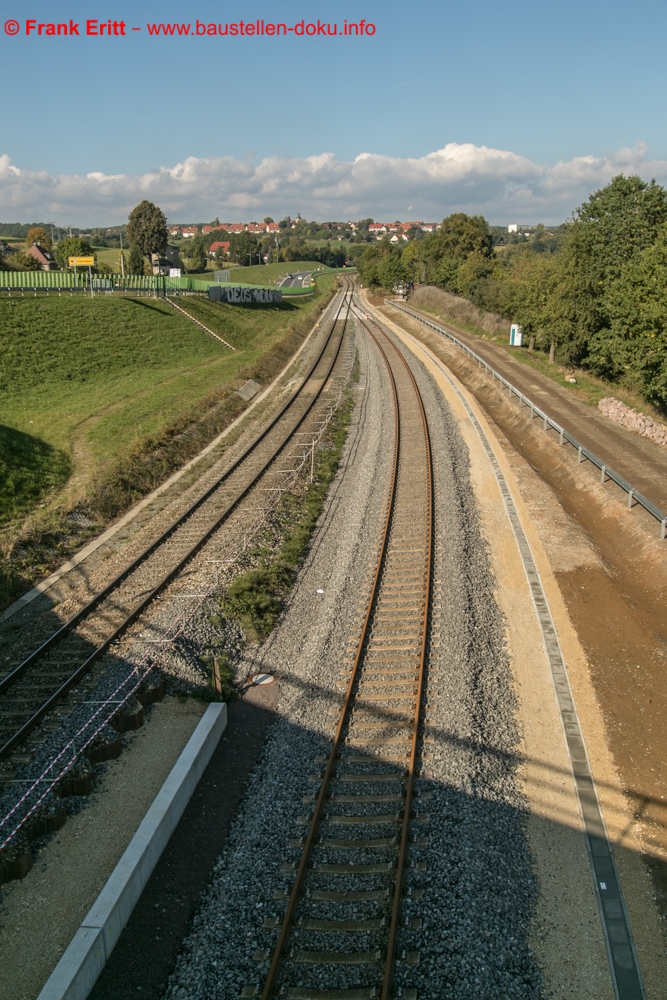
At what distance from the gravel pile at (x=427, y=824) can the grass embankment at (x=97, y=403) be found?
7743 millimetres

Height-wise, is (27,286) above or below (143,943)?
above

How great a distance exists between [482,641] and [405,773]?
4.03m

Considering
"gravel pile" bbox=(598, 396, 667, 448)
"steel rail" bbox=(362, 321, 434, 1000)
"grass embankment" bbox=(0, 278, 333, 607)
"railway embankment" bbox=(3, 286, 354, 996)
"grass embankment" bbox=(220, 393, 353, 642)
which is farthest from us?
"gravel pile" bbox=(598, 396, 667, 448)

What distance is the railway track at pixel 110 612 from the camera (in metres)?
11.5

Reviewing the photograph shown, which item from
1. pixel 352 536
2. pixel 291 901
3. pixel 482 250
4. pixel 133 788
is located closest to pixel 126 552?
pixel 352 536

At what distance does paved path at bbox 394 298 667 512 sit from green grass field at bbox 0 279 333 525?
15.5 m

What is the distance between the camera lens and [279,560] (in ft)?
54.9

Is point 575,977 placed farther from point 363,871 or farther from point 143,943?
point 143,943

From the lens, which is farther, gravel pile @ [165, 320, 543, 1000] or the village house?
the village house

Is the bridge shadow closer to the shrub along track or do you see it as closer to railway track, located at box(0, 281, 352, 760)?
the shrub along track

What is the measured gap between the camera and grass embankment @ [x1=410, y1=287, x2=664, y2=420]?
33.8 meters

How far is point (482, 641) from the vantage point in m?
13.3

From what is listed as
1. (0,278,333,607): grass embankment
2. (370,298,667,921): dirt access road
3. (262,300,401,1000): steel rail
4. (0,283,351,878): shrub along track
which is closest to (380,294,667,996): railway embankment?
(370,298,667,921): dirt access road

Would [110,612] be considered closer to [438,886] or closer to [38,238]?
[438,886]
